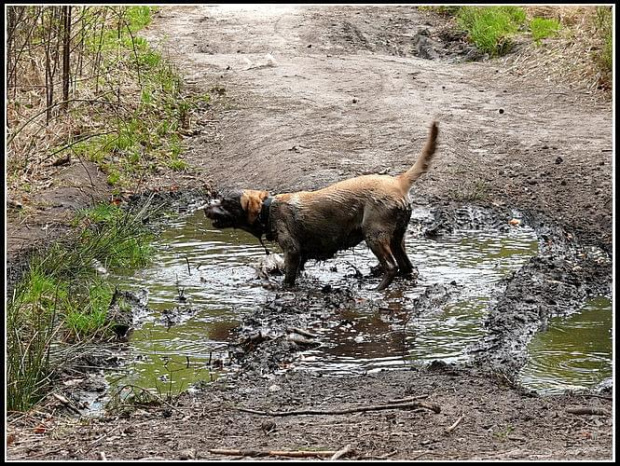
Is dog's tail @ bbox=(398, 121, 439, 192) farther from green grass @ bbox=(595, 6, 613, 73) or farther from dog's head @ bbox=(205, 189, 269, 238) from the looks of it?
green grass @ bbox=(595, 6, 613, 73)

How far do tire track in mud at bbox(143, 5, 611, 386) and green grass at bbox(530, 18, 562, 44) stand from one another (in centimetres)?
101

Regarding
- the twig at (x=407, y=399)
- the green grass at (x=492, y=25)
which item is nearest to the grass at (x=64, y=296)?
the twig at (x=407, y=399)

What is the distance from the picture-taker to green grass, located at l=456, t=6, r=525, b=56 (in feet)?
63.5

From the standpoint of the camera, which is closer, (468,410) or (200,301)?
(468,410)

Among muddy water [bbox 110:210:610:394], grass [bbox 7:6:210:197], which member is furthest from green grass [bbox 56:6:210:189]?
muddy water [bbox 110:210:610:394]

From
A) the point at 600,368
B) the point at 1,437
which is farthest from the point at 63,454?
the point at 600,368

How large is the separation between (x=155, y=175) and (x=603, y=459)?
9490 millimetres

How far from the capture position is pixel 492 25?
65.4ft

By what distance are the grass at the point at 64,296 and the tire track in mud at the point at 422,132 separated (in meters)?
2.58

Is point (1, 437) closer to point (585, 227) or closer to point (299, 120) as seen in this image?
point (585, 227)

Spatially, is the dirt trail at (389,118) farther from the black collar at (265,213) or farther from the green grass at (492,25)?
the black collar at (265,213)

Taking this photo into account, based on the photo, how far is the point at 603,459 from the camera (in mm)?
4793

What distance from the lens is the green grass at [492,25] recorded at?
762 inches

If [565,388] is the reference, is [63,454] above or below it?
above
